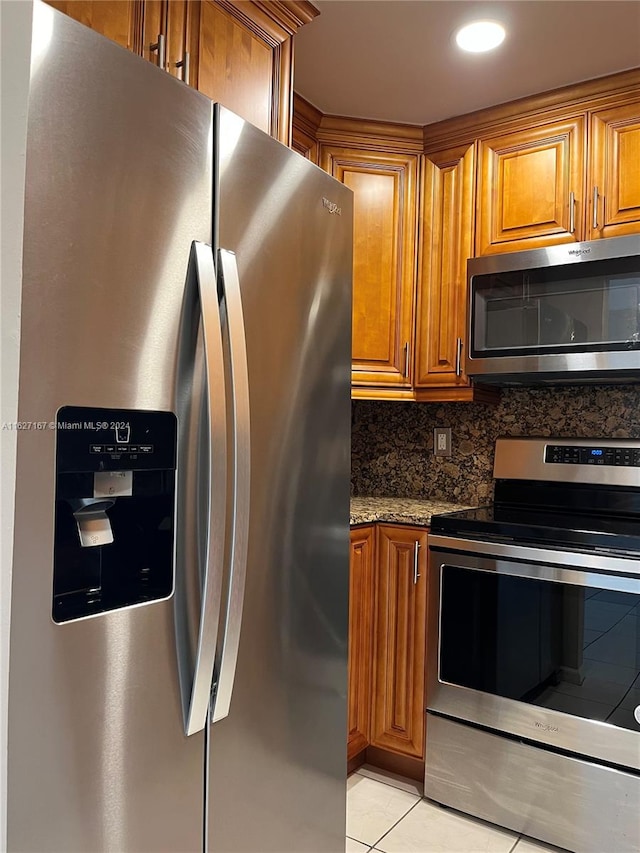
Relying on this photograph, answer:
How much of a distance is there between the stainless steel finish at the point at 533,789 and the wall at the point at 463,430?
0.90 metres

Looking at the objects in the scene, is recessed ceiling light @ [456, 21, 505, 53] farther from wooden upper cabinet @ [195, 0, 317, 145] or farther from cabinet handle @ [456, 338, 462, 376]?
cabinet handle @ [456, 338, 462, 376]

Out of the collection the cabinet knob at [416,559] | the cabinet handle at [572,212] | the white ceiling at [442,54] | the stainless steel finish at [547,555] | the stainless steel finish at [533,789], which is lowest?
the stainless steel finish at [533,789]

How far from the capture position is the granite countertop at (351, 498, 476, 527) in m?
2.21

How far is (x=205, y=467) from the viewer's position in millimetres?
1082

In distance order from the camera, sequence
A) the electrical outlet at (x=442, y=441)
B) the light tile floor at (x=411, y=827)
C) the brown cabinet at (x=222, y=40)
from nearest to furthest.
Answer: the brown cabinet at (x=222, y=40)
the light tile floor at (x=411, y=827)
the electrical outlet at (x=442, y=441)

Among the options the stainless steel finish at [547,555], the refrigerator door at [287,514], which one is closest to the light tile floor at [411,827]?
the refrigerator door at [287,514]

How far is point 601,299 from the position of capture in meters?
2.08

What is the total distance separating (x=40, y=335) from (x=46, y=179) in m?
0.21

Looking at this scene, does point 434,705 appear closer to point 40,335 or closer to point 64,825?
point 64,825

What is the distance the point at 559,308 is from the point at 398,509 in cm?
87

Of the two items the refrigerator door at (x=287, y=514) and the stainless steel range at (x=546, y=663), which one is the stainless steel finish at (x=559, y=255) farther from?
the refrigerator door at (x=287, y=514)

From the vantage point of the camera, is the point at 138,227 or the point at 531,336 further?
the point at 531,336

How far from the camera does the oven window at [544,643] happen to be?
1.81 m

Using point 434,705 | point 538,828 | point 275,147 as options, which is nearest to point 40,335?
point 275,147
